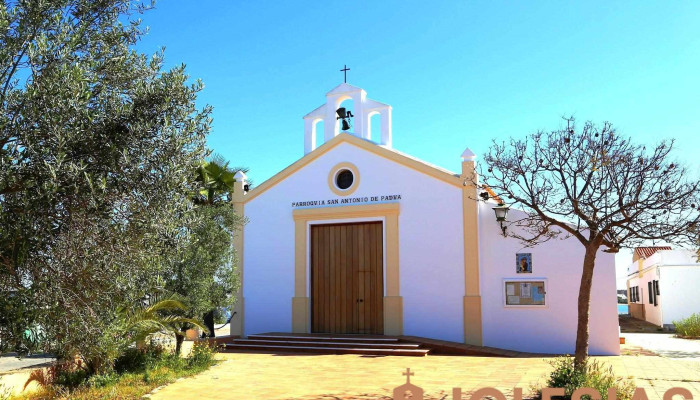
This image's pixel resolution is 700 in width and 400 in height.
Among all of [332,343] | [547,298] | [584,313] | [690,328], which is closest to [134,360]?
[332,343]

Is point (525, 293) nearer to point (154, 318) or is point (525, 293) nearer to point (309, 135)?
point (309, 135)

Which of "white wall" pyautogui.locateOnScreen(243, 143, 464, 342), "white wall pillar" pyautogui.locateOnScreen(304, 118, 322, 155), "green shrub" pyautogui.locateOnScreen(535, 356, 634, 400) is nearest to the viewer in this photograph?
"green shrub" pyautogui.locateOnScreen(535, 356, 634, 400)

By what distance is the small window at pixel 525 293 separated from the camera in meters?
15.6

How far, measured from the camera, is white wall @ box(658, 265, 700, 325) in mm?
24656

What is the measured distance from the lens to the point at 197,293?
1279 cm

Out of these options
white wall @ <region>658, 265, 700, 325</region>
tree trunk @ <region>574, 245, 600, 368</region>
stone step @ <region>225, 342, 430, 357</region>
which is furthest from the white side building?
tree trunk @ <region>574, 245, 600, 368</region>

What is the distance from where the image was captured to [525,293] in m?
15.8

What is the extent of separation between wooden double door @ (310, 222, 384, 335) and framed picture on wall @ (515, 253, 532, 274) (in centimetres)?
376

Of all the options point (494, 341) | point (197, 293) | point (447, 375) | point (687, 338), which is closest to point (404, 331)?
point (494, 341)

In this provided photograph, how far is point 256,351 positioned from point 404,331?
4.09 meters

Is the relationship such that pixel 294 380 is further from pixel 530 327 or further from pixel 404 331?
pixel 530 327

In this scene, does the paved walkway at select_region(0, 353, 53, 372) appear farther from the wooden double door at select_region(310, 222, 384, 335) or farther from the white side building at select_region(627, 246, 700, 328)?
the white side building at select_region(627, 246, 700, 328)

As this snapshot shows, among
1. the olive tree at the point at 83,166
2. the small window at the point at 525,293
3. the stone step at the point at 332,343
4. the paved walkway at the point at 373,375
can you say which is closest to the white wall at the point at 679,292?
the paved walkway at the point at 373,375

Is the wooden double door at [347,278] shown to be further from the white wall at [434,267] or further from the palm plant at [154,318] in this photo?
the palm plant at [154,318]
